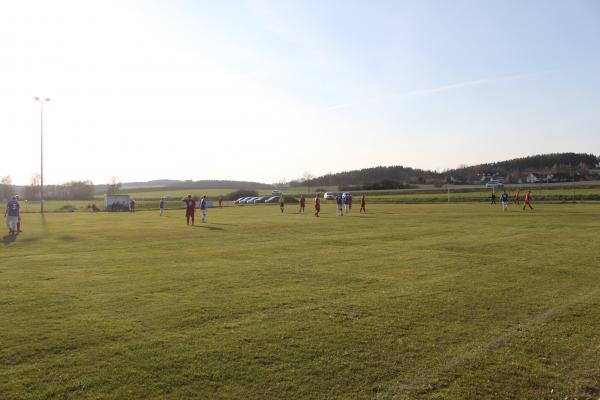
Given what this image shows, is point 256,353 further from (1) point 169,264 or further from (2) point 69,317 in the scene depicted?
(1) point 169,264

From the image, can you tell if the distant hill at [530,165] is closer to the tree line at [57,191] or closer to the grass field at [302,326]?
the tree line at [57,191]

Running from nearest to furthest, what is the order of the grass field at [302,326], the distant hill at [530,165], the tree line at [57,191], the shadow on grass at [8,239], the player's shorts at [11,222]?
1. the grass field at [302,326]
2. the shadow on grass at [8,239]
3. the player's shorts at [11,222]
4. the tree line at [57,191]
5. the distant hill at [530,165]

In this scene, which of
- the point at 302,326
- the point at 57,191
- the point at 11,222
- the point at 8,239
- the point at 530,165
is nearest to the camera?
the point at 302,326

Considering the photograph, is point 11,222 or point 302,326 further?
point 11,222

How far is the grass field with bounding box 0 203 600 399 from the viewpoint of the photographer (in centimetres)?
545

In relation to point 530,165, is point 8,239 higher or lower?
lower

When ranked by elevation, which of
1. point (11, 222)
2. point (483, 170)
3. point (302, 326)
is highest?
point (483, 170)

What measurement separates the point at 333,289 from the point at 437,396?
16.6 ft

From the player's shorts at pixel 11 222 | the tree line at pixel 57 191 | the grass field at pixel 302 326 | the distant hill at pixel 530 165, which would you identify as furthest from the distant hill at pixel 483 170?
the grass field at pixel 302 326

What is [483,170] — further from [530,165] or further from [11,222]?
[11,222]

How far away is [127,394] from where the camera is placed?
514 centimetres

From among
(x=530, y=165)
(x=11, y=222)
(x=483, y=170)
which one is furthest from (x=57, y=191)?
(x=530, y=165)

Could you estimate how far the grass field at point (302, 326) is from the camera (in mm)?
5449

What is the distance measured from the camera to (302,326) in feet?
24.5
